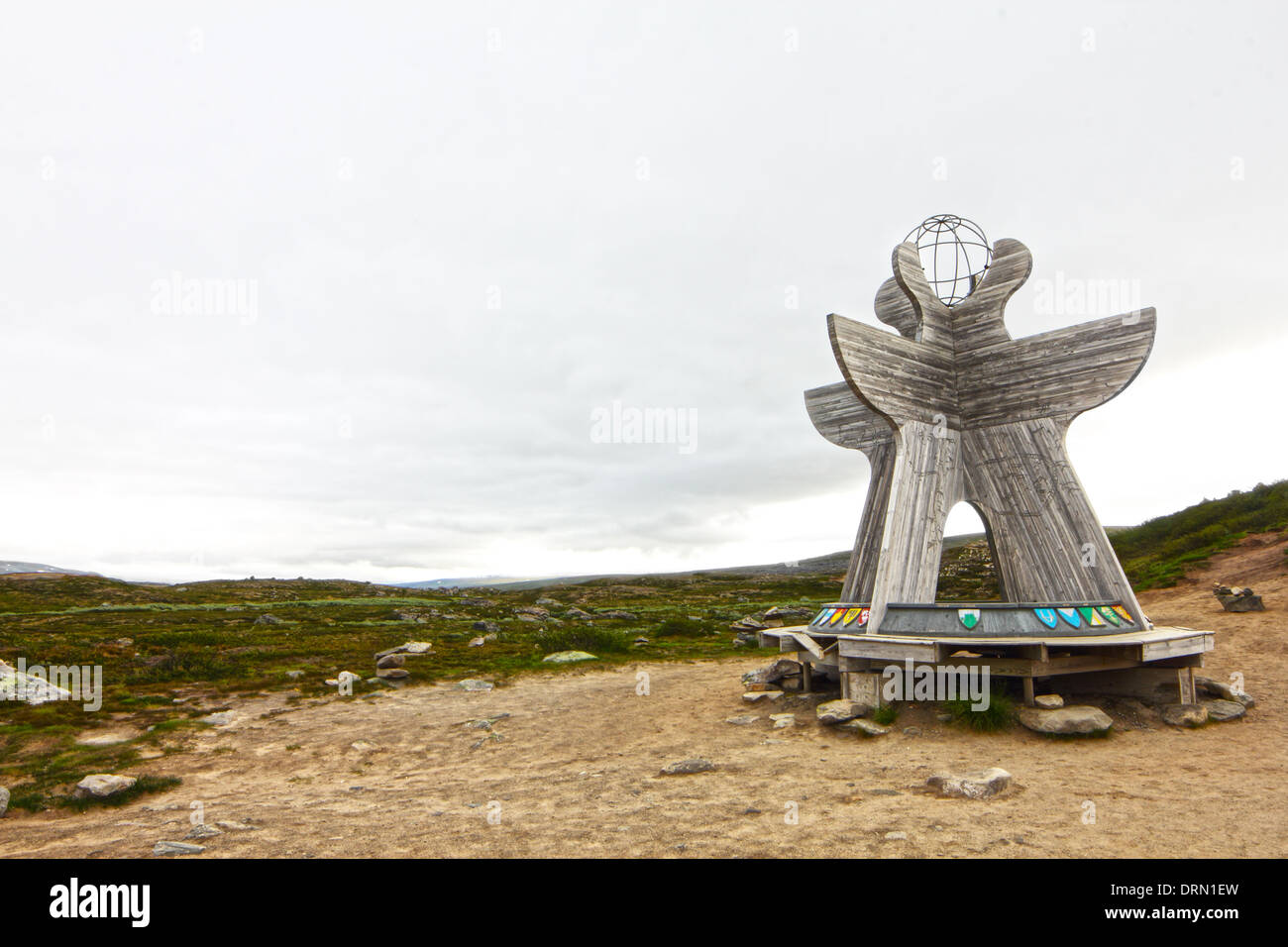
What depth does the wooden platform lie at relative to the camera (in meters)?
9.77

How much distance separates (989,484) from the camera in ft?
42.6

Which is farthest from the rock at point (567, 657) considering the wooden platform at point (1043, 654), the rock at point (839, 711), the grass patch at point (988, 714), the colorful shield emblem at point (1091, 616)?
the colorful shield emblem at point (1091, 616)

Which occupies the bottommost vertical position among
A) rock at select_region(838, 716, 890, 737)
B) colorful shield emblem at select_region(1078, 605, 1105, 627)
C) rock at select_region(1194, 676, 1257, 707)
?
rock at select_region(838, 716, 890, 737)

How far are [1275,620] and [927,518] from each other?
1103 centimetres

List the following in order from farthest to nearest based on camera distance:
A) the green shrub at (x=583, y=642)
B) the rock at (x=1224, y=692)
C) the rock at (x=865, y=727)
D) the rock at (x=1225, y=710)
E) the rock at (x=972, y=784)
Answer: the green shrub at (x=583, y=642), the rock at (x=1224, y=692), the rock at (x=1225, y=710), the rock at (x=865, y=727), the rock at (x=972, y=784)

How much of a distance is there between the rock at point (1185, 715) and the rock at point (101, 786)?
13855 millimetres

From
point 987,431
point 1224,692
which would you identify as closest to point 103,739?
point 987,431

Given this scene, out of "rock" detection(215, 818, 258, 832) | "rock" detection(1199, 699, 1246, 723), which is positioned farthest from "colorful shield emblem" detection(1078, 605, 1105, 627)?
"rock" detection(215, 818, 258, 832)

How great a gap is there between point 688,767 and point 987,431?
8448 millimetres

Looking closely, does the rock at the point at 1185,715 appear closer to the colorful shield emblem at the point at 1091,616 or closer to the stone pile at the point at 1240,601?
the colorful shield emblem at the point at 1091,616

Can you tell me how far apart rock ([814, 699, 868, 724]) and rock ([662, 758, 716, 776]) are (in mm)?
2400

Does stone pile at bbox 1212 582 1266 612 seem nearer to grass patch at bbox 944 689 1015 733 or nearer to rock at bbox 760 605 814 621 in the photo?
grass patch at bbox 944 689 1015 733

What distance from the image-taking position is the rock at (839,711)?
1055cm

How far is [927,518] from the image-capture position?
12.4m
